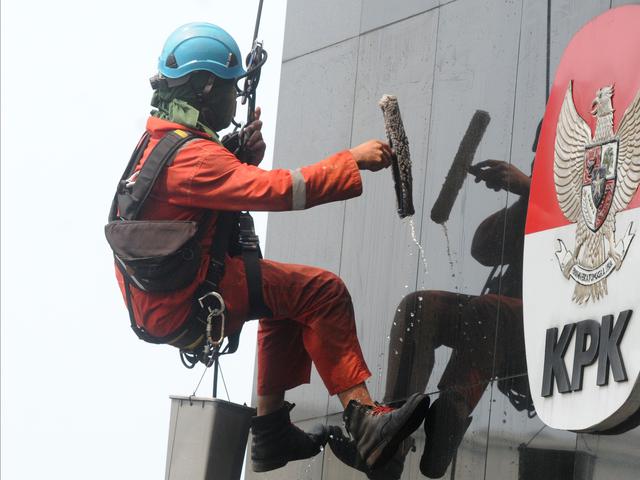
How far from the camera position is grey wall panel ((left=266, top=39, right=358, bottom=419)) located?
7594mm

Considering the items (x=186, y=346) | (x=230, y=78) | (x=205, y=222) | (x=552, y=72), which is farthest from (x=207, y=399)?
(x=552, y=72)

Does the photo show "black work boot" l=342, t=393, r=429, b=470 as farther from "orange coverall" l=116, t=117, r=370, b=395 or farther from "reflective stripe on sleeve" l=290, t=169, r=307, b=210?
"reflective stripe on sleeve" l=290, t=169, r=307, b=210

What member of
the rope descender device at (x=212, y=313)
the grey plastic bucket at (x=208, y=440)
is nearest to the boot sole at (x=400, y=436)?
the grey plastic bucket at (x=208, y=440)

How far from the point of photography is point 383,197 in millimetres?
7109

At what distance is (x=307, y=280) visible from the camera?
21.0 feet

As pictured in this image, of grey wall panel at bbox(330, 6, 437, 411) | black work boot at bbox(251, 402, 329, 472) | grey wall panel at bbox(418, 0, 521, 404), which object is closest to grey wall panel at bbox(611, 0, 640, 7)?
grey wall panel at bbox(418, 0, 521, 404)

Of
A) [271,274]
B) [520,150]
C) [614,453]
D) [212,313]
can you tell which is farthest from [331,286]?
[614,453]

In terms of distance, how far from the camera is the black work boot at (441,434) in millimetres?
5990

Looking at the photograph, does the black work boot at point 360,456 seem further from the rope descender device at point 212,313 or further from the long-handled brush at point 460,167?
the long-handled brush at point 460,167

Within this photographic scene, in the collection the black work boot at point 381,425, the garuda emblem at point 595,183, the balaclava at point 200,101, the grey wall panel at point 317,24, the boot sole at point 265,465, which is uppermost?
the grey wall panel at point 317,24

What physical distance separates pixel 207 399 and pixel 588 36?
2.16m

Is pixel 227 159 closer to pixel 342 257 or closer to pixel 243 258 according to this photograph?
pixel 243 258

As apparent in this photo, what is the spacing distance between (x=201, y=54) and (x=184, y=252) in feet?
2.98

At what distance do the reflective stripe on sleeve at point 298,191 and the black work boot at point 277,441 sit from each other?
1.23 metres
